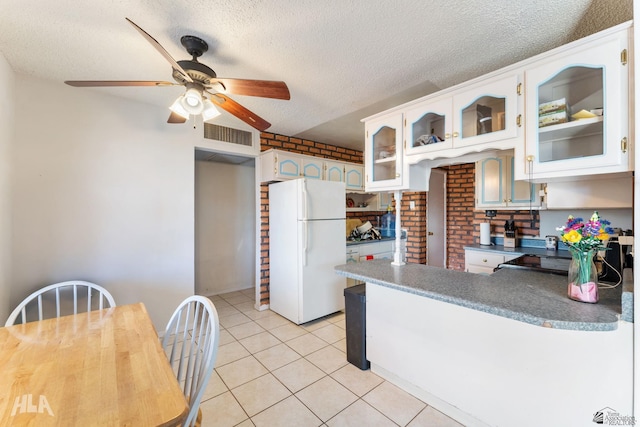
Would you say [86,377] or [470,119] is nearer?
[86,377]

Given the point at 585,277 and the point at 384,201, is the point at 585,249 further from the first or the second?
the point at 384,201

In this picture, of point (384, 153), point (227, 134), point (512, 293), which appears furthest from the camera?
point (227, 134)

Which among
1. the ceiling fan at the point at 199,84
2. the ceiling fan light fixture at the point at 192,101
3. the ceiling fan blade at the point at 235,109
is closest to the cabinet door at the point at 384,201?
the ceiling fan blade at the point at 235,109

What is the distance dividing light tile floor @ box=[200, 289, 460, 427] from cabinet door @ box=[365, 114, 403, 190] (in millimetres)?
1512

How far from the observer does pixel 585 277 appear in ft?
4.02

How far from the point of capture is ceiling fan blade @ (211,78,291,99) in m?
1.47

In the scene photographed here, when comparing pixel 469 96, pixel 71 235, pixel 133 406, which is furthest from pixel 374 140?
pixel 71 235

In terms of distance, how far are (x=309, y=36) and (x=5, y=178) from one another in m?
2.36

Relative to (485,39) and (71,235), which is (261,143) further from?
(485,39)

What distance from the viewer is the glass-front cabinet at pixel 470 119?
1457mm

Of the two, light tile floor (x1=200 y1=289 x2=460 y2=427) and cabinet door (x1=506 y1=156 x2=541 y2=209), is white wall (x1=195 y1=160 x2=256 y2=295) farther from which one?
cabinet door (x1=506 y1=156 x2=541 y2=209)

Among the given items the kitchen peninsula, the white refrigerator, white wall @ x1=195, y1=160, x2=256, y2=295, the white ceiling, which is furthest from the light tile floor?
the white ceiling

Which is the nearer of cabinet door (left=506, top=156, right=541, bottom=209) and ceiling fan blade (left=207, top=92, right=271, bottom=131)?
ceiling fan blade (left=207, top=92, right=271, bottom=131)

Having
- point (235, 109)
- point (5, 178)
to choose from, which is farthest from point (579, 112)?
point (5, 178)
